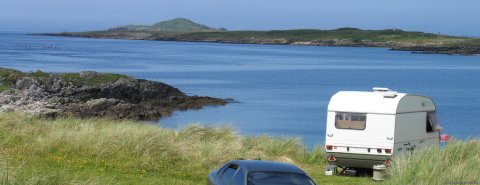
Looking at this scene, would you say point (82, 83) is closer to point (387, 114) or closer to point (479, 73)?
point (387, 114)

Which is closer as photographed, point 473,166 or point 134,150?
point 473,166

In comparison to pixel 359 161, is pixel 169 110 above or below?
below

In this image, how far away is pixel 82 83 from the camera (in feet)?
203

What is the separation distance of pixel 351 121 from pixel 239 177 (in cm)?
942

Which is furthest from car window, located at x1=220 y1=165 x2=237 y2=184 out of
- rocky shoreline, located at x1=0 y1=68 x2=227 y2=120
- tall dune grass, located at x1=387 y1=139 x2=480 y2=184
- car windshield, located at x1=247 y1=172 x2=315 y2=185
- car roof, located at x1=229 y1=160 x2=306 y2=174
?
rocky shoreline, located at x1=0 y1=68 x2=227 y2=120

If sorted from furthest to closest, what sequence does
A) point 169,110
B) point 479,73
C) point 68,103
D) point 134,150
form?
point 479,73, point 169,110, point 68,103, point 134,150

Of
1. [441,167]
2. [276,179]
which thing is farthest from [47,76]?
[276,179]

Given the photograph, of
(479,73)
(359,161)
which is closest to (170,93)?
(359,161)

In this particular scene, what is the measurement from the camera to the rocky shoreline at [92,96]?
51875 millimetres

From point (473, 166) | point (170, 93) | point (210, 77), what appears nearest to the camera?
point (473, 166)

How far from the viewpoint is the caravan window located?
813 inches

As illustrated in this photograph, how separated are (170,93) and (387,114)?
46.7 m

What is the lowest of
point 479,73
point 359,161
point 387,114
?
point 479,73

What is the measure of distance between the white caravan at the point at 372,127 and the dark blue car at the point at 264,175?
27.8 feet
